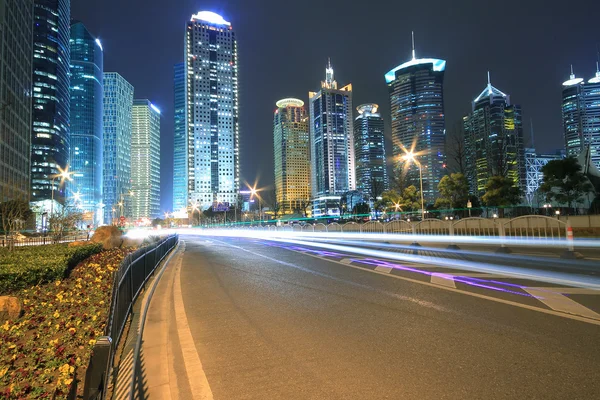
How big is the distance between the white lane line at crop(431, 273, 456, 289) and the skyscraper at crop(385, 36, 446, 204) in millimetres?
116479

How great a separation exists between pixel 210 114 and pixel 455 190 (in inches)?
5865

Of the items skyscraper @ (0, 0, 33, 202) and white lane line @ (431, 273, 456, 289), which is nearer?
white lane line @ (431, 273, 456, 289)

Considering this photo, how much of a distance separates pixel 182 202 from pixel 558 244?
601 ft

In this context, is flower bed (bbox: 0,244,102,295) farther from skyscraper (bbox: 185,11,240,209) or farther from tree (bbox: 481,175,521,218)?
skyscraper (bbox: 185,11,240,209)

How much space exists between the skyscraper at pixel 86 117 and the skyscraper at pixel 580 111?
221718 millimetres

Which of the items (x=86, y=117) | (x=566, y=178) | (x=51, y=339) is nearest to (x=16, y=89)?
(x=51, y=339)

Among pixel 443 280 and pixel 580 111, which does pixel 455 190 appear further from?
pixel 580 111

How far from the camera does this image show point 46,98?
4961 inches

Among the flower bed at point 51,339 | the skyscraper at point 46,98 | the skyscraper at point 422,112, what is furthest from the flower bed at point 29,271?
the skyscraper at point 46,98

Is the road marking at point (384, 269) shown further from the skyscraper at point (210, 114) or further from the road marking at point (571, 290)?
the skyscraper at point (210, 114)

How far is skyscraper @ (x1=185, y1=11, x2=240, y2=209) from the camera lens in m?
170

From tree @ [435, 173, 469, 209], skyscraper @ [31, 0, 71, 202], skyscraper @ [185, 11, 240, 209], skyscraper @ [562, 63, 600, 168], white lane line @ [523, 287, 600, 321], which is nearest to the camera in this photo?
white lane line @ [523, 287, 600, 321]

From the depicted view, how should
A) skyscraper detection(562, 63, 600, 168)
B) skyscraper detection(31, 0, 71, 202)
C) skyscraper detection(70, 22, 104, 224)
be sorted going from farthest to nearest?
skyscraper detection(562, 63, 600, 168) → skyscraper detection(70, 22, 104, 224) → skyscraper detection(31, 0, 71, 202)

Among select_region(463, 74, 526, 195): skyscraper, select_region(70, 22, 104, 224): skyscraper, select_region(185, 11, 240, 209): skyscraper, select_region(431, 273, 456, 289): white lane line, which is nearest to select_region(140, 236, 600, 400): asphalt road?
select_region(431, 273, 456, 289): white lane line
